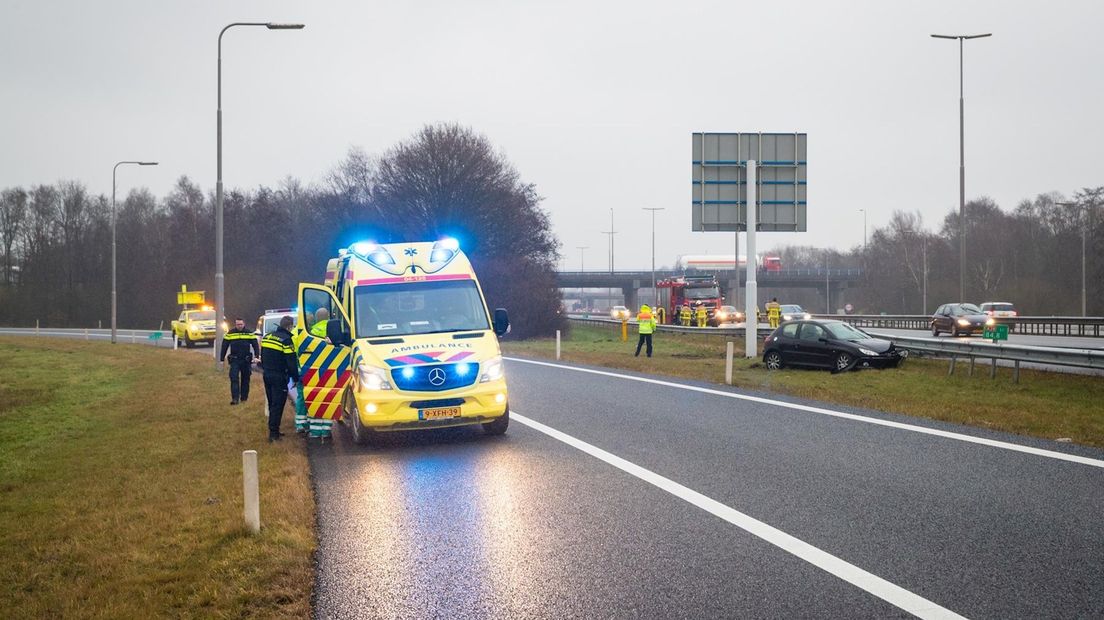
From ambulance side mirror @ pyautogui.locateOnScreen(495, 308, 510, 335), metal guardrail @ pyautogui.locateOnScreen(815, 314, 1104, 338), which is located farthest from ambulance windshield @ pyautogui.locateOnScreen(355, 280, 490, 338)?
metal guardrail @ pyautogui.locateOnScreen(815, 314, 1104, 338)

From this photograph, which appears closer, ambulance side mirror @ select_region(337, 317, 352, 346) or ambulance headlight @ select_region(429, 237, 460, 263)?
ambulance side mirror @ select_region(337, 317, 352, 346)

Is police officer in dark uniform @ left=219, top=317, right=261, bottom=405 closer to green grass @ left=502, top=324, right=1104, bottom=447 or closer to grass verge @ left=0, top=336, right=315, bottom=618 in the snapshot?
grass verge @ left=0, top=336, right=315, bottom=618

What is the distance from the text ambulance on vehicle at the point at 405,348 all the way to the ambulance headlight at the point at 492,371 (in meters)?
0.01

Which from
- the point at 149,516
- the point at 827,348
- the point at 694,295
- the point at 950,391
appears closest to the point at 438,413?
the point at 149,516

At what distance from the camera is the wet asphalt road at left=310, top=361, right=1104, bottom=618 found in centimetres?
548

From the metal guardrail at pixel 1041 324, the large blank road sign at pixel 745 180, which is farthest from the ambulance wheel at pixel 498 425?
the metal guardrail at pixel 1041 324

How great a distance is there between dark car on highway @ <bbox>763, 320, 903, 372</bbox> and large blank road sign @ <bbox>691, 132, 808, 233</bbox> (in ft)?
14.7

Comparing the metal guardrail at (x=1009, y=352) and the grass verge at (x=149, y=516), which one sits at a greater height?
the metal guardrail at (x=1009, y=352)

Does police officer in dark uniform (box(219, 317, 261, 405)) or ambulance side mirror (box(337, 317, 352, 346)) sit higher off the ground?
ambulance side mirror (box(337, 317, 352, 346))

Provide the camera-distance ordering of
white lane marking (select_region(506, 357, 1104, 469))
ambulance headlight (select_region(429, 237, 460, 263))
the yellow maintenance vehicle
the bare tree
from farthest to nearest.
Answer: the bare tree, the yellow maintenance vehicle, ambulance headlight (select_region(429, 237, 460, 263)), white lane marking (select_region(506, 357, 1104, 469))

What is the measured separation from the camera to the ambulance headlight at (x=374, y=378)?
11656 millimetres

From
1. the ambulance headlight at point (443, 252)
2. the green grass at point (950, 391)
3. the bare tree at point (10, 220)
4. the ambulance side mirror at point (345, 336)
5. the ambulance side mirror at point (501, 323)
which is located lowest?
the green grass at point (950, 391)

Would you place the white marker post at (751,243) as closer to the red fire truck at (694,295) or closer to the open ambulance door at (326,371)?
the open ambulance door at (326,371)

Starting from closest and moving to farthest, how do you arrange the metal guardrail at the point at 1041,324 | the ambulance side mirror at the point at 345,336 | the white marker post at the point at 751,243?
the ambulance side mirror at the point at 345,336 < the white marker post at the point at 751,243 < the metal guardrail at the point at 1041,324
